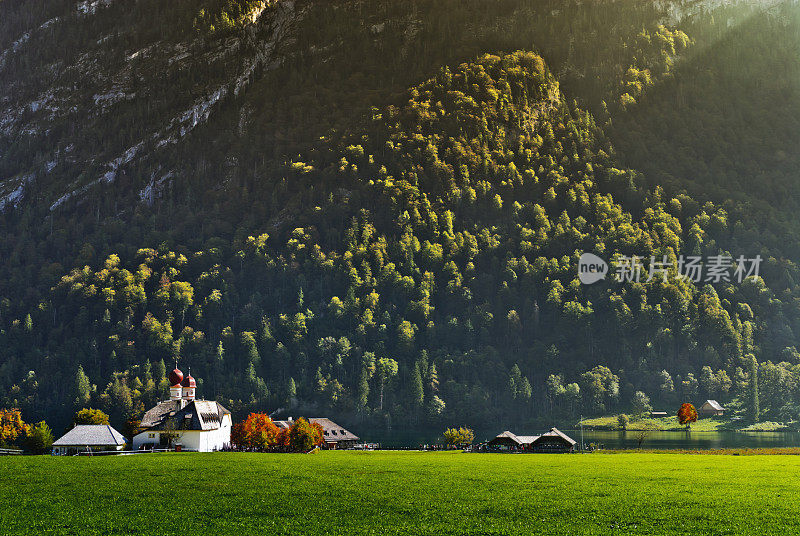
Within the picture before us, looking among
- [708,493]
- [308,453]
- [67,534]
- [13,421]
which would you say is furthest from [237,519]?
[13,421]

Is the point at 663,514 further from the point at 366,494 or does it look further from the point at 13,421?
the point at 13,421

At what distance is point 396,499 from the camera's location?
63750mm

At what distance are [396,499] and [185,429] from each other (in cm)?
8103

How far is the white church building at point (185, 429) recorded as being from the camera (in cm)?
13738

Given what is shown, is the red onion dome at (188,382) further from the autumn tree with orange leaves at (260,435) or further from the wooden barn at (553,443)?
the wooden barn at (553,443)

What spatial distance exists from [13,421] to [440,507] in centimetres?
12835

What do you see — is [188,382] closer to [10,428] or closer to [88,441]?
[10,428]

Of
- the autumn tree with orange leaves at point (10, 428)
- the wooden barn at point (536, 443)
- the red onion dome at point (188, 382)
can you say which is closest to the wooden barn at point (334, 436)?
the red onion dome at point (188, 382)

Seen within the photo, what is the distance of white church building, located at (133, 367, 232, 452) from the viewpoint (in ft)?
451

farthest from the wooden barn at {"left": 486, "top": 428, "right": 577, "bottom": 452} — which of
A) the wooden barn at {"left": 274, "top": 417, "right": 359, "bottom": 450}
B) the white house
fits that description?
the white house

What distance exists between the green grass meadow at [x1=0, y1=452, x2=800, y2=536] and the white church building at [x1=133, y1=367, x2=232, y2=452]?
39.1 metres

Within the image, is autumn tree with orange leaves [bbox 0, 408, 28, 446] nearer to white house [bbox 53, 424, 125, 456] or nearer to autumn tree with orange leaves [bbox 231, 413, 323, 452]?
white house [bbox 53, 424, 125, 456]

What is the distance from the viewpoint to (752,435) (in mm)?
198625

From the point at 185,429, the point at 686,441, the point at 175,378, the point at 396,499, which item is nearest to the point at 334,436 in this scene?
the point at 175,378
